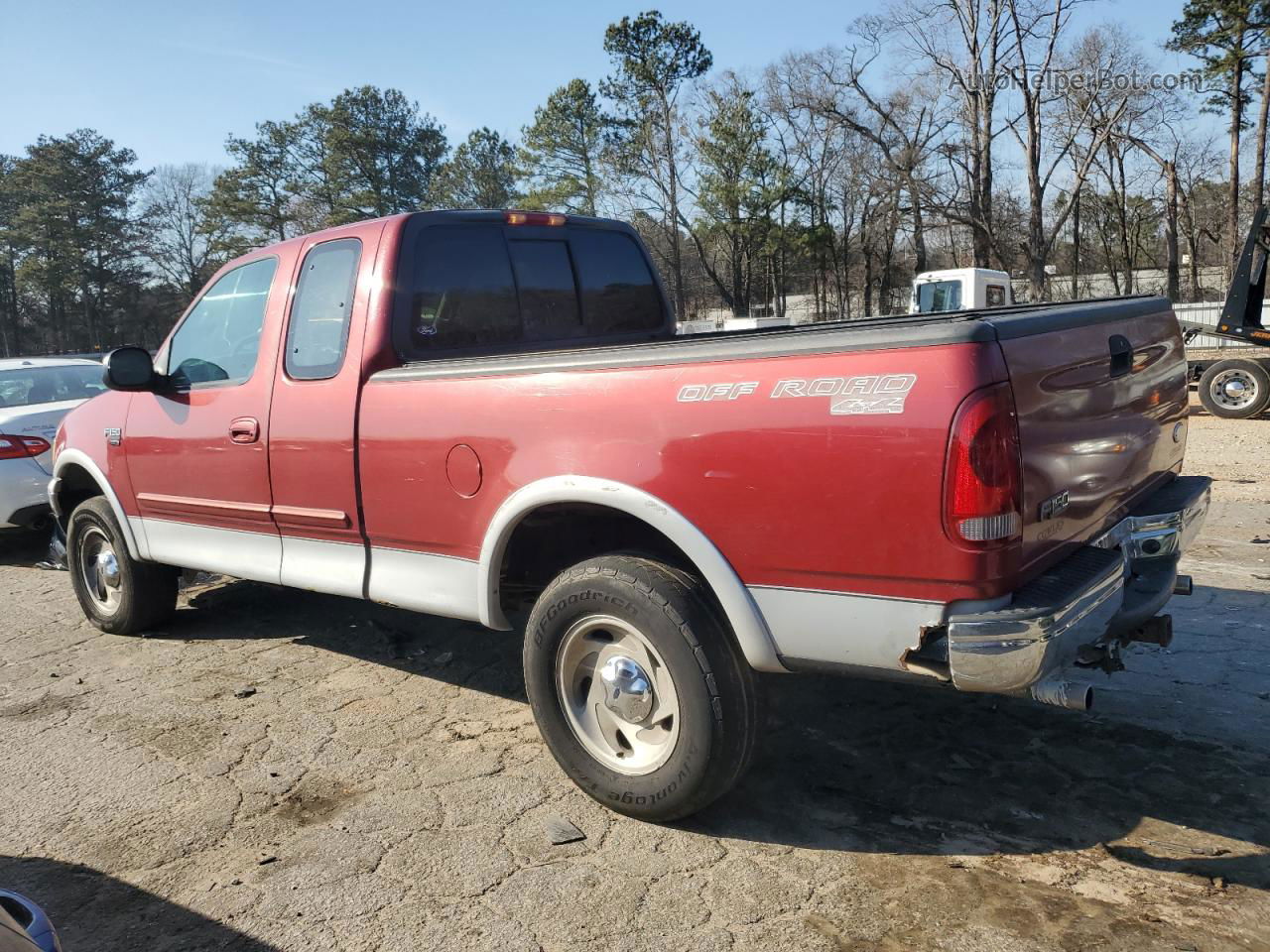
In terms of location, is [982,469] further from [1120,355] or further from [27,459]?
[27,459]

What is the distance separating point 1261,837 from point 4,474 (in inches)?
319

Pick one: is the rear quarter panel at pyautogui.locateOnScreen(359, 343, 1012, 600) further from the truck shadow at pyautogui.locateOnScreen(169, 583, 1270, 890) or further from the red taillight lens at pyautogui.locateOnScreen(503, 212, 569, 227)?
the red taillight lens at pyautogui.locateOnScreen(503, 212, 569, 227)

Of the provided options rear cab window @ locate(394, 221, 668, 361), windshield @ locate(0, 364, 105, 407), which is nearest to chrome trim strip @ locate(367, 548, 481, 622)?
rear cab window @ locate(394, 221, 668, 361)

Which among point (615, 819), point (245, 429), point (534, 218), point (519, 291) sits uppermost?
point (534, 218)

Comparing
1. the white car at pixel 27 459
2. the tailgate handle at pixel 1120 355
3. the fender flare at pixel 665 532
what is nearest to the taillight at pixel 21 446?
the white car at pixel 27 459

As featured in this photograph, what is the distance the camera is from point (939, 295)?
22.5 metres

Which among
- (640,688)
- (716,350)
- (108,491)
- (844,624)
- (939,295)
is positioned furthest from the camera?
(939,295)

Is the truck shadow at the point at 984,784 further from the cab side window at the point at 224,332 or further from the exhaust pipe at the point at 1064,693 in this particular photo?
the cab side window at the point at 224,332

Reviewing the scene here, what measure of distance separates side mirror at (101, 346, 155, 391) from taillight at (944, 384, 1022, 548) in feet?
12.9

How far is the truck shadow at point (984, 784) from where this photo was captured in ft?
9.93

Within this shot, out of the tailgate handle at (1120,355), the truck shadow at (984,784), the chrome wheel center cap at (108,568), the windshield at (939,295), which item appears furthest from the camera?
the windshield at (939,295)

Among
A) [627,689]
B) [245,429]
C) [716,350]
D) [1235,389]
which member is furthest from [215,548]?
[1235,389]

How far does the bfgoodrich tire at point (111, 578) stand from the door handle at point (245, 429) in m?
1.42

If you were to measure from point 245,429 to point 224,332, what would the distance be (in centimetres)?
66
